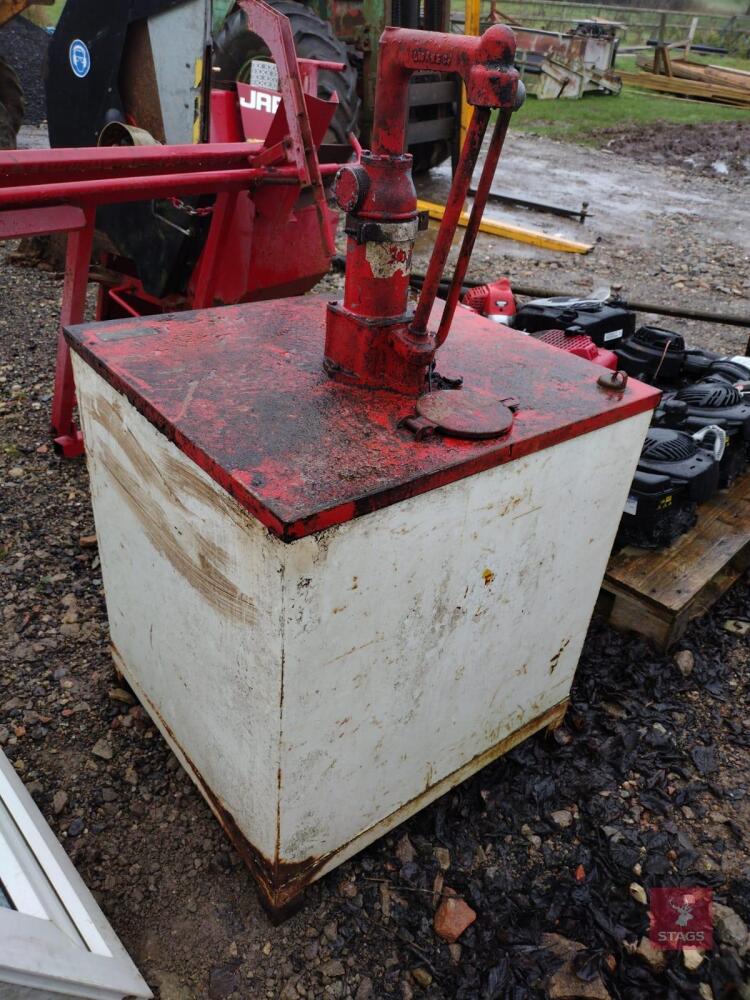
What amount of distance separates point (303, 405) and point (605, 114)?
42.7 feet

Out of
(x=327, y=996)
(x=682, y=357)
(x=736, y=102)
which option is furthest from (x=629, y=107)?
(x=327, y=996)

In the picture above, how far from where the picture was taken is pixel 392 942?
5.58 feet

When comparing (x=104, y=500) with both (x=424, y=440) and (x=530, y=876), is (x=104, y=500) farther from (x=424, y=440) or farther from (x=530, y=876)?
(x=530, y=876)

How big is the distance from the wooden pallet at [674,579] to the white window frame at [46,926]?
5.61ft

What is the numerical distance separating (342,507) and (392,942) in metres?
1.14

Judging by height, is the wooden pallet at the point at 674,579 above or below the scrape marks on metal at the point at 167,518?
below

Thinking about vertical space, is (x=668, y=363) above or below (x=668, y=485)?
above

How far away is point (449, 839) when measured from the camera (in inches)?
75.3

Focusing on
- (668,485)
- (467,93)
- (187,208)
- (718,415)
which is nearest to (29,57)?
(187,208)

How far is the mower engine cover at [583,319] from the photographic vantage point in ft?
9.92

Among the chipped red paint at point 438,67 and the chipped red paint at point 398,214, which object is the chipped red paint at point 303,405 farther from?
the chipped red paint at point 438,67

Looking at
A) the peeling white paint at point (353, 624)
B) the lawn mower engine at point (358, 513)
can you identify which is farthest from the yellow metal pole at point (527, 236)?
the peeling white paint at point (353, 624)

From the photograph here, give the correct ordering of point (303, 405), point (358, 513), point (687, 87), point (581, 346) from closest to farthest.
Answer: point (358, 513) → point (303, 405) → point (581, 346) → point (687, 87)

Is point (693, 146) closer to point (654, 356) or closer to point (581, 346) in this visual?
point (654, 356)
